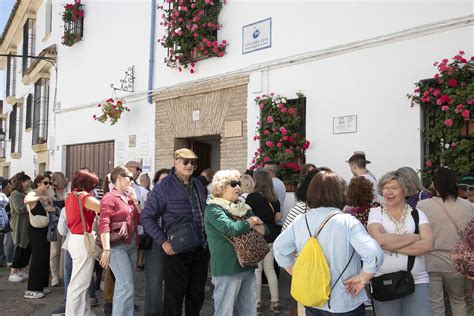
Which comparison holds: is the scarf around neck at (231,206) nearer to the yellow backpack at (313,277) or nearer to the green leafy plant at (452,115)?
the yellow backpack at (313,277)

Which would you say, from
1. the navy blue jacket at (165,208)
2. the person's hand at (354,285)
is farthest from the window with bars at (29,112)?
the person's hand at (354,285)

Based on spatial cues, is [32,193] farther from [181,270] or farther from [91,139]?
[91,139]

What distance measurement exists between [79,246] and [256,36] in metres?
5.00

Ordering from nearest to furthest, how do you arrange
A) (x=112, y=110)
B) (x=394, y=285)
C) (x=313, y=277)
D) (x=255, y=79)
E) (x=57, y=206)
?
(x=313, y=277) → (x=394, y=285) → (x=57, y=206) → (x=255, y=79) → (x=112, y=110)

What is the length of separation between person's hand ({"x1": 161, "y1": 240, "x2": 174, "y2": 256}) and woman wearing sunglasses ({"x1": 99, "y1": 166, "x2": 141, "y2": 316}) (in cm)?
50

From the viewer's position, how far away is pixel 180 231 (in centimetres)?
421

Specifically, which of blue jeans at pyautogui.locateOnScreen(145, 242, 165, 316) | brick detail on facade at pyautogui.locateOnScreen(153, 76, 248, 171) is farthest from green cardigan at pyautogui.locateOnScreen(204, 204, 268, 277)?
brick detail on facade at pyautogui.locateOnScreen(153, 76, 248, 171)

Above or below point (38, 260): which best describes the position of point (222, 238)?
above

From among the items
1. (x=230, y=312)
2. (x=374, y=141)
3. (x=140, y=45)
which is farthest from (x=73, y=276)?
(x=140, y=45)

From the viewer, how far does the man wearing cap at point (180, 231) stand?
4.25 meters

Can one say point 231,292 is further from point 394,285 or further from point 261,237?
point 394,285

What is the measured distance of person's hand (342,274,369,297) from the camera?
2875mm

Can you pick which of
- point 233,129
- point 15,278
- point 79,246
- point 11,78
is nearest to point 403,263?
point 79,246

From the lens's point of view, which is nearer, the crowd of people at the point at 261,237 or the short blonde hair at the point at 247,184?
the crowd of people at the point at 261,237
